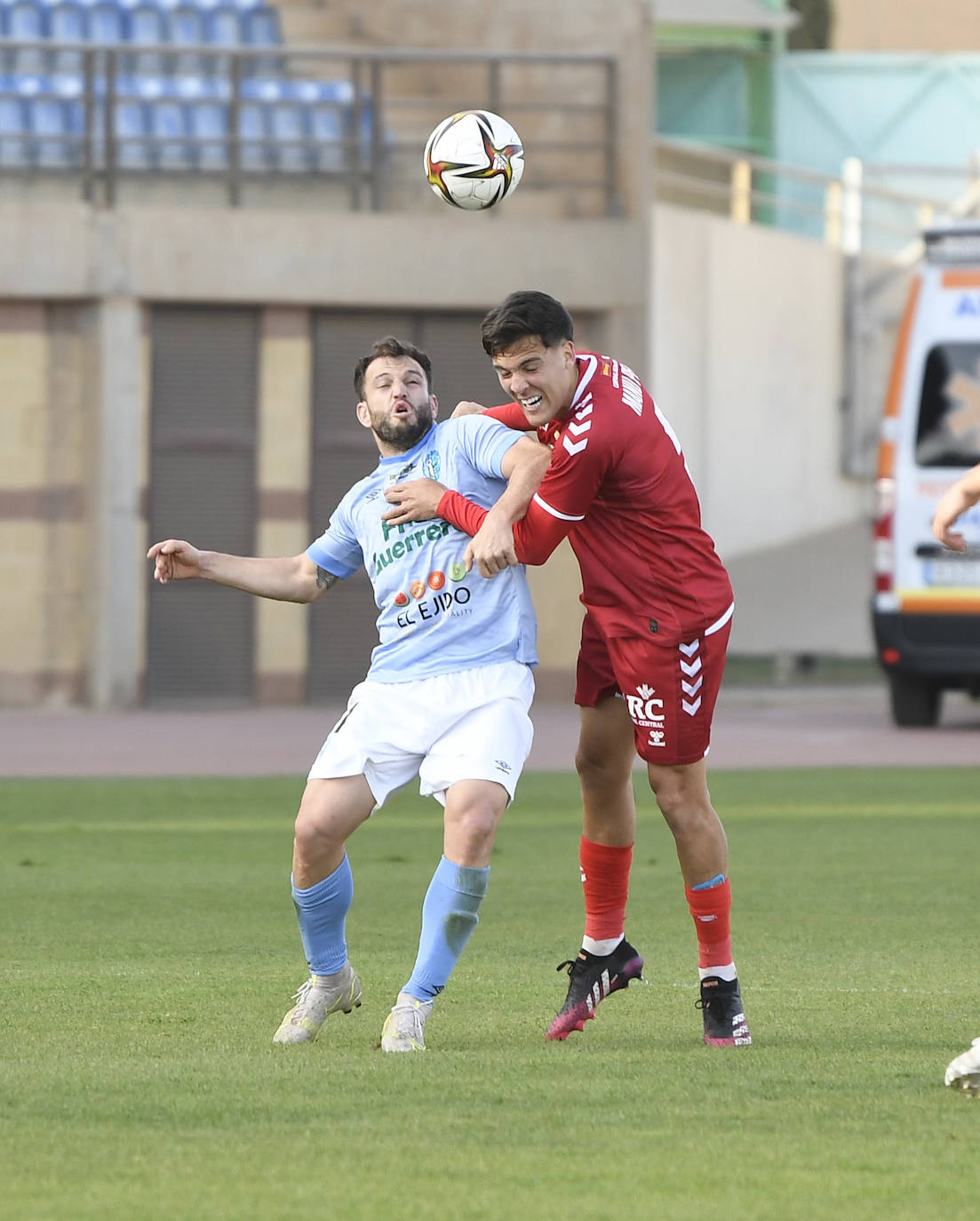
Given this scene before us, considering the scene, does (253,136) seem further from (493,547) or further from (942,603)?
(493,547)

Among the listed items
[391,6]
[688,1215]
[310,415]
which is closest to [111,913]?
[688,1215]

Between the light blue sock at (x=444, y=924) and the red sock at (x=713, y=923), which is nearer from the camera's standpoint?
the light blue sock at (x=444, y=924)

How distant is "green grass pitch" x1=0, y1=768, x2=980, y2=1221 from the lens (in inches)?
174

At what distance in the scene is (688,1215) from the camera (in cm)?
421

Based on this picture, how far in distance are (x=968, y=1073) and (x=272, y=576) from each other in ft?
7.75

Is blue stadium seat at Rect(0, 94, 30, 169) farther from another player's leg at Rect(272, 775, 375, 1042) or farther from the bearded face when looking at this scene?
another player's leg at Rect(272, 775, 375, 1042)

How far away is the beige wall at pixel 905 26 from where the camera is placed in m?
43.7

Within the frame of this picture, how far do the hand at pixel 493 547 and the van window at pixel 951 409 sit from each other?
11750 mm

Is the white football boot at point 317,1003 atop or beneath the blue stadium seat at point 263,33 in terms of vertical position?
beneath

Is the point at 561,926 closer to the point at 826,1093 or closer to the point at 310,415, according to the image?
the point at 826,1093

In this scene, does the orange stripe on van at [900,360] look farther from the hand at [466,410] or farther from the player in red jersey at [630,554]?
the player in red jersey at [630,554]

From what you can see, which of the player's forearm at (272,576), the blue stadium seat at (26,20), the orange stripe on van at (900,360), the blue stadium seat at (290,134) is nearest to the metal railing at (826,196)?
the blue stadium seat at (290,134)

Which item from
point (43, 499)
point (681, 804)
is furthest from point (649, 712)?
point (43, 499)

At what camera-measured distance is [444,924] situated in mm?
5906
